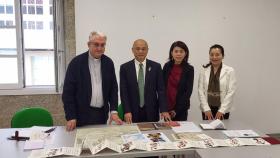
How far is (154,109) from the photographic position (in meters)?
2.79

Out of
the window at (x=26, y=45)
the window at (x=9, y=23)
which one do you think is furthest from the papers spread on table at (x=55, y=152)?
the window at (x=9, y=23)

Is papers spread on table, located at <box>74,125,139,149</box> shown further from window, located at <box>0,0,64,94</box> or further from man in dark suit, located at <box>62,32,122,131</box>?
window, located at <box>0,0,64,94</box>

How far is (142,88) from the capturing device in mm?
2758

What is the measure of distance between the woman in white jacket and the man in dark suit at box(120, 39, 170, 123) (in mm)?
577

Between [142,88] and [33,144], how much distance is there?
1.13 meters

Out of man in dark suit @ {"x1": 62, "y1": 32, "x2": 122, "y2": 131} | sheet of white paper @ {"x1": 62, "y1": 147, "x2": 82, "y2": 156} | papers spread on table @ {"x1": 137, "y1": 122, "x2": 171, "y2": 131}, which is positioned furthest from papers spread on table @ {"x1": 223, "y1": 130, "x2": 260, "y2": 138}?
sheet of white paper @ {"x1": 62, "y1": 147, "x2": 82, "y2": 156}

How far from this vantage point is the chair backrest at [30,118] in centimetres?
276

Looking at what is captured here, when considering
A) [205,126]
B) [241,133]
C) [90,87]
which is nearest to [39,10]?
[90,87]

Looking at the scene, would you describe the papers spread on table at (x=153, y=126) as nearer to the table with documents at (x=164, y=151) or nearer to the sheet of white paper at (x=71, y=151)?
the table with documents at (x=164, y=151)

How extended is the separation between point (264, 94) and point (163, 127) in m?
Result: 2.72

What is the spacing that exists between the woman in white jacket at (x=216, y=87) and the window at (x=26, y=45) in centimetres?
181

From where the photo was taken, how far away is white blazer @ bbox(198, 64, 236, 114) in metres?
3.01

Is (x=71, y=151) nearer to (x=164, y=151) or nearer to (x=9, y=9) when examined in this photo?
(x=164, y=151)

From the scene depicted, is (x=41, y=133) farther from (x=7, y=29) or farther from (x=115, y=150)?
(x=7, y=29)
